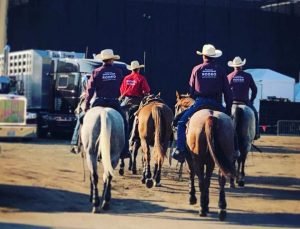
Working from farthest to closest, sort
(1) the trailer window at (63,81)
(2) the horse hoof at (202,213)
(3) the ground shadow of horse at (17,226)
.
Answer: (1) the trailer window at (63,81) → (2) the horse hoof at (202,213) → (3) the ground shadow of horse at (17,226)

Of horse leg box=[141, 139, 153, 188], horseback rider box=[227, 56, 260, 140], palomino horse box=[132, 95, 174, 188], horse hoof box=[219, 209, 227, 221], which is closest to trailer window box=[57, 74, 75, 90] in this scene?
palomino horse box=[132, 95, 174, 188]

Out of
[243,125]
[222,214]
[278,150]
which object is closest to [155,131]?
[243,125]

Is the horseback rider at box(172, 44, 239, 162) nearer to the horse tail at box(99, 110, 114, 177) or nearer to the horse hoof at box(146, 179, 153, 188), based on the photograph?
the horse tail at box(99, 110, 114, 177)

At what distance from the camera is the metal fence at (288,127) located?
3772 cm

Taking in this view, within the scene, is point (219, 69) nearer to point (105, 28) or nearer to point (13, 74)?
point (13, 74)

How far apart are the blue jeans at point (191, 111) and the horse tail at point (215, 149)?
0.67 m

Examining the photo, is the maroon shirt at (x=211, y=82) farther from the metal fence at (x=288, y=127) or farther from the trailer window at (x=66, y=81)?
the metal fence at (x=288, y=127)

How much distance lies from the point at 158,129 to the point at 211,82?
248 centimetres

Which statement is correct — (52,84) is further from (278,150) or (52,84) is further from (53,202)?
(53,202)

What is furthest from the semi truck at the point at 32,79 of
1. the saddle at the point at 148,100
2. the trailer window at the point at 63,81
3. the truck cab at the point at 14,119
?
the saddle at the point at 148,100

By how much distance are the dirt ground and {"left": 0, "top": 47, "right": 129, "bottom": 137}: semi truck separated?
9.09 m

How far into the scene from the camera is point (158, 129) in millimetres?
13219

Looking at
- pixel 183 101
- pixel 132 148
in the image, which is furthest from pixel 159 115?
pixel 132 148

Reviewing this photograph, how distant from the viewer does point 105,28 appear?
164 feet
